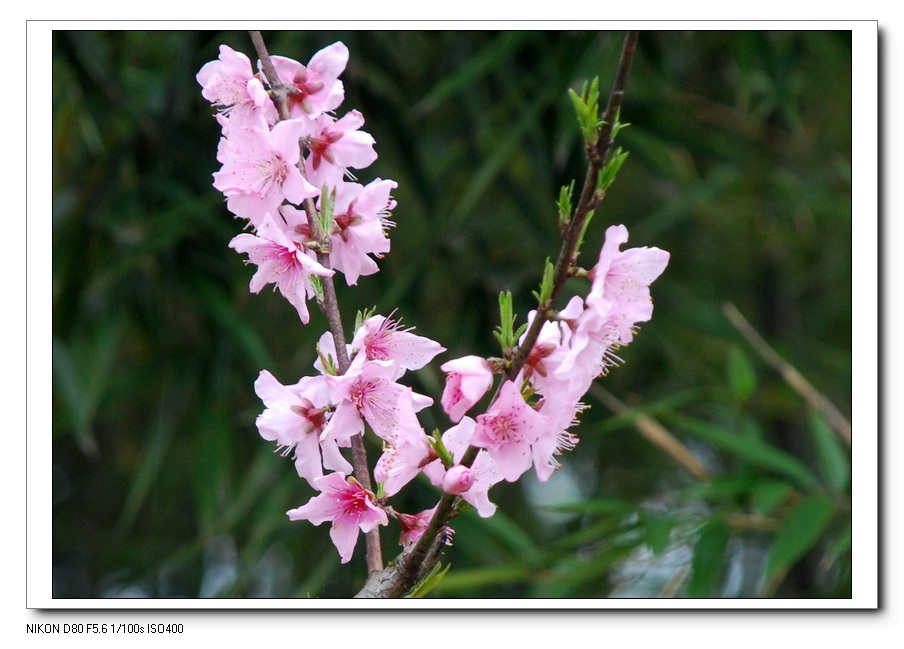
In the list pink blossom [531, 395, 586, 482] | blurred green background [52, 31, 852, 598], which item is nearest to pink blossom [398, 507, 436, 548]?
pink blossom [531, 395, 586, 482]

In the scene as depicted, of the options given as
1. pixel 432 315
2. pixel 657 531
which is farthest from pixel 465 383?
pixel 432 315

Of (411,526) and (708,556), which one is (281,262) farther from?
(708,556)

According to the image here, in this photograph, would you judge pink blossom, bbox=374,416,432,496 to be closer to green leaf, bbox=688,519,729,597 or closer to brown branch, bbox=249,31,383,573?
brown branch, bbox=249,31,383,573

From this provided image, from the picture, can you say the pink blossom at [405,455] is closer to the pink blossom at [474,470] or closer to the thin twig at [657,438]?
the pink blossom at [474,470]

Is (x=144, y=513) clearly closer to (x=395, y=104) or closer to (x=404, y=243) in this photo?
(x=404, y=243)

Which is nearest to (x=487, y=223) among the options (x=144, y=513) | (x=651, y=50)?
(x=651, y=50)

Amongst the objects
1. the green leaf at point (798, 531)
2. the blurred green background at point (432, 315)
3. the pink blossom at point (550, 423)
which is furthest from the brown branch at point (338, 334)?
the green leaf at point (798, 531)

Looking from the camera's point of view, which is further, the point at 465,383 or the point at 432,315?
the point at 432,315

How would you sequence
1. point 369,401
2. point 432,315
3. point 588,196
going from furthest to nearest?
1. point 432,315
2. point 369,401
3. point 588,196
